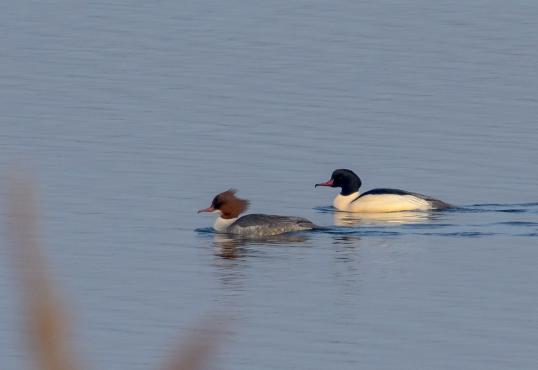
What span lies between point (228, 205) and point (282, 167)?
2964 mm

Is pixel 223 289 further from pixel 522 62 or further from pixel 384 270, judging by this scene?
pixel 522 62

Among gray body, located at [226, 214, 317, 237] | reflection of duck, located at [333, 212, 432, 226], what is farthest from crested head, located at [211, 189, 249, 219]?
reflection of duck, located at [333, 212, 432, 226]

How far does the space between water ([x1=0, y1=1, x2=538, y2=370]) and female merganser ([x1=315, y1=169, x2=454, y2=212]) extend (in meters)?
0.21

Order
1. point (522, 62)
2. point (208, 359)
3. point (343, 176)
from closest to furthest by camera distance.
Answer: point (208, 359) → point (343, 176) → point (522, 62)

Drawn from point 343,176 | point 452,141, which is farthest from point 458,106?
point 343,176

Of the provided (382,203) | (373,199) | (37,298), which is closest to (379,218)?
(382,203)

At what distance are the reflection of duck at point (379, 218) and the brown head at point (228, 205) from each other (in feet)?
4.50

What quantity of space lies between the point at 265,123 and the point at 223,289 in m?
9.63

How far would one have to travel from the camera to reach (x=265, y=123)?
71.1 ft

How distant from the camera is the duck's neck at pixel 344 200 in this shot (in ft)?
57.9

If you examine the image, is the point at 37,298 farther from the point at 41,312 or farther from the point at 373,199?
the point at 373,199

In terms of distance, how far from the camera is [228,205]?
1569 cm

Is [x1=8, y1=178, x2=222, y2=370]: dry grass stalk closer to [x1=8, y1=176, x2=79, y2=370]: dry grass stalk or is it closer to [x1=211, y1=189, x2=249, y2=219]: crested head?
[x1=8, y1=176, x2=79, y2=370]: dry grass stalk

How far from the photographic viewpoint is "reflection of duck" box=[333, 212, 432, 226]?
1645 centimetres
